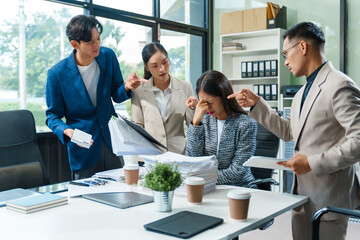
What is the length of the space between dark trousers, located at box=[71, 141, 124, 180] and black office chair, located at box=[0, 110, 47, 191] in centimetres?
20

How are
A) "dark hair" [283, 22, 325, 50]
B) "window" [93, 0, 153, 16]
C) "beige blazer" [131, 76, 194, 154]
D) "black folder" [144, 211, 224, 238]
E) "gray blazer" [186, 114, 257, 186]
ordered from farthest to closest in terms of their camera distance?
"window" [93, 0, 153, 16] < "beige blazer" [131, 76, 194, 154] < "gray blazer" [186, 114, 257, 186] < "dark hair" [283, 22, 325, 50] < "black folder" [144, 211, 224, 238]

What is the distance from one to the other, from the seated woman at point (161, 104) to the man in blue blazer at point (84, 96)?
5.0 inches

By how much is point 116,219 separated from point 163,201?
0.18m

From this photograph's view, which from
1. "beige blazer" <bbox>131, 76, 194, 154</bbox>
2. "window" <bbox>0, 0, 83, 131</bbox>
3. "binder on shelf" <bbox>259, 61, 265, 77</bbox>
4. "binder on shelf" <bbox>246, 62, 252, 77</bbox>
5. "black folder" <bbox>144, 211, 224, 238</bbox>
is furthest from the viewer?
"binder on shelf" <bbox>246, 62, 252, 77</bbox>

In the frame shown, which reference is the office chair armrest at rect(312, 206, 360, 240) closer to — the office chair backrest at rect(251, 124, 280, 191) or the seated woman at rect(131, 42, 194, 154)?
the office chair backrest at rect(251, 124, 280, 191)

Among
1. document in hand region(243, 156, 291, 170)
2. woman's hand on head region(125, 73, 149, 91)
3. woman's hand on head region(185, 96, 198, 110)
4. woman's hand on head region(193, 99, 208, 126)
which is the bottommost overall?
document in hand region(243, 156, 291, 170)

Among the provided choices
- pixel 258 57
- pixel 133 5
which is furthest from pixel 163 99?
pixel 258 57

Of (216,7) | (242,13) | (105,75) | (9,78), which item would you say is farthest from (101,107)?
(216,7)

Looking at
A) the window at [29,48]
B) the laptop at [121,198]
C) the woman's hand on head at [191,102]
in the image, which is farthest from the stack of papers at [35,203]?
the window at [29,48]

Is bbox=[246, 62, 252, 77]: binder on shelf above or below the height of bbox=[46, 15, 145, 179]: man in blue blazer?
above

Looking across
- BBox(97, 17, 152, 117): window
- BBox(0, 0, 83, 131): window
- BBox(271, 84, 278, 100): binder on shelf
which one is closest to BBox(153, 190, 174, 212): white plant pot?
BBox(0, 0, 83, 131): window

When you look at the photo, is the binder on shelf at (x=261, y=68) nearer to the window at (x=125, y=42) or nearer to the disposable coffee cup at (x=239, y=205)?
the window at (x=125, y=42)

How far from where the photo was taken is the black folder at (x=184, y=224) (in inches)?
46.8

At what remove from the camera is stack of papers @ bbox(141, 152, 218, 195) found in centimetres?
167
